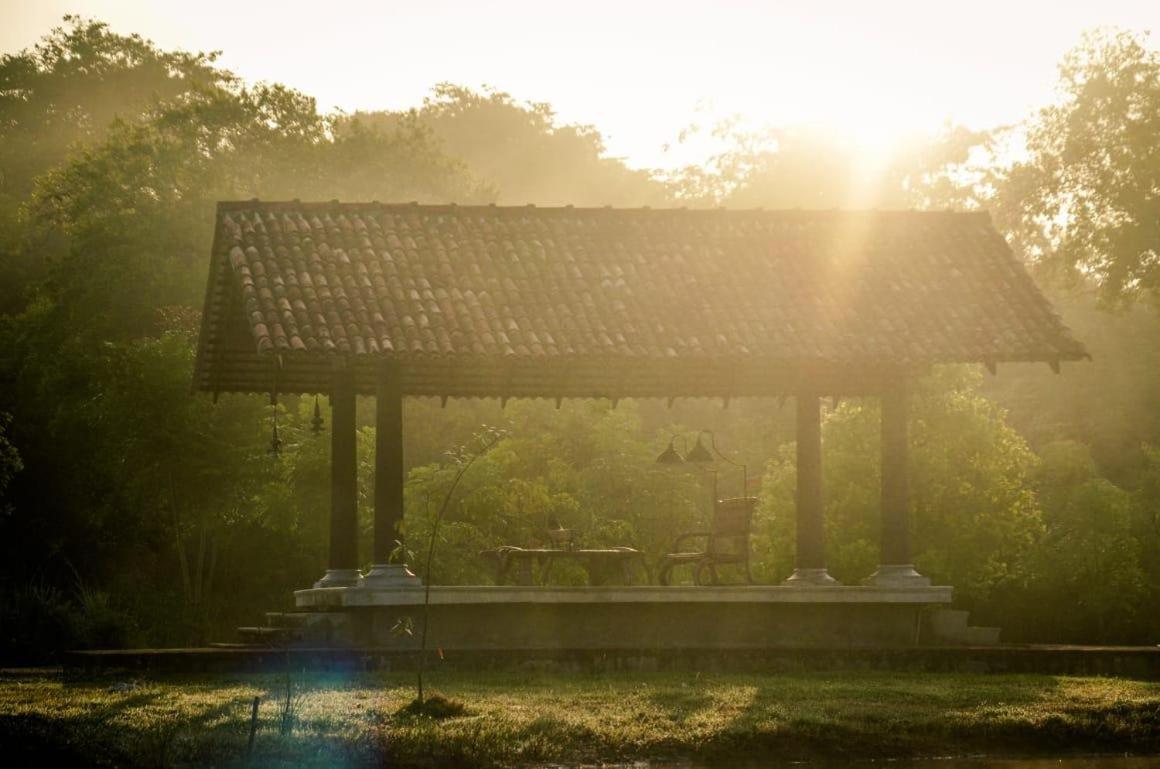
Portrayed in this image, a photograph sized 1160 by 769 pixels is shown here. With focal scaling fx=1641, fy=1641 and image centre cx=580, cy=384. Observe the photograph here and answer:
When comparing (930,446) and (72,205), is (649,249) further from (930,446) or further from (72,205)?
(72,205)

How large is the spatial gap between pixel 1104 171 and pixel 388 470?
24.7 metres

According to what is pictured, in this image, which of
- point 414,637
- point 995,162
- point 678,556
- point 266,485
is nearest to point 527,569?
point 678,556

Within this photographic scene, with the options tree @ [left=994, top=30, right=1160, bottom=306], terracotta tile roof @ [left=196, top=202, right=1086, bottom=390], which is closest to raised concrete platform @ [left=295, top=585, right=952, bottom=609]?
terracotta tile roof @ [left=196, top=202, right=1086, bottom=390]

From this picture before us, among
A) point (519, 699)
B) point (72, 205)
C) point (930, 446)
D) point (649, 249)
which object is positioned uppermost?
point (72, 205)

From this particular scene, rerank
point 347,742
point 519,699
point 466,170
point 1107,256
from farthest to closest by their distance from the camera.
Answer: point 466,170, point 1107,256, point 519,699, point 347,742

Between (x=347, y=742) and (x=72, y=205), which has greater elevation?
(x=72, y=205)

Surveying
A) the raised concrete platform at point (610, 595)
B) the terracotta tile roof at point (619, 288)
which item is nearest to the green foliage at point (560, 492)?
the terracotta tile roof at point (619, 288)

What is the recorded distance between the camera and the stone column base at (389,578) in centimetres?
1842

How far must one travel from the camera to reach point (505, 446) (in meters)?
33.2

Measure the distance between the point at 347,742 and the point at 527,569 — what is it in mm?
9425

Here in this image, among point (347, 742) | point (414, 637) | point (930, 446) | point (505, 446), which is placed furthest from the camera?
point (505, 446)

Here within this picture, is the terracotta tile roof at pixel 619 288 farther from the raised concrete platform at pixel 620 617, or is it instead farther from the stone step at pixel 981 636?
the stone step at pixel 981 636

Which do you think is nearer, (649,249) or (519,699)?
(519,699)

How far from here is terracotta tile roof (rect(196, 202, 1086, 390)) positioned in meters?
18.5
